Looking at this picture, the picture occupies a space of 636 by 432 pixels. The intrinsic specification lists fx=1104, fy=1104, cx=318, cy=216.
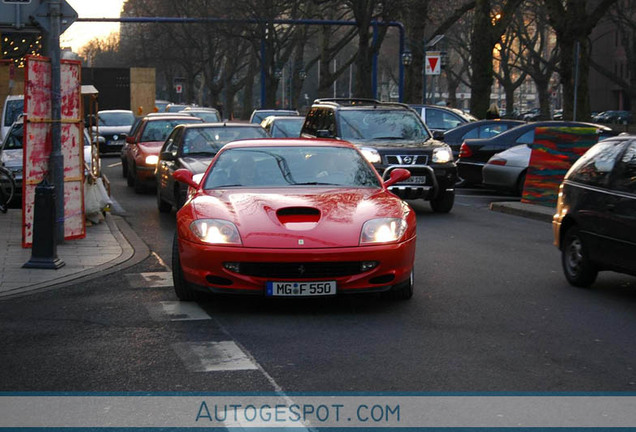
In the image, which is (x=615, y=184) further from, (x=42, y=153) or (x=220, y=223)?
(x=42, y=153)

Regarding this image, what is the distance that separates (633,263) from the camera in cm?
930

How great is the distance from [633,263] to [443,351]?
110 inches

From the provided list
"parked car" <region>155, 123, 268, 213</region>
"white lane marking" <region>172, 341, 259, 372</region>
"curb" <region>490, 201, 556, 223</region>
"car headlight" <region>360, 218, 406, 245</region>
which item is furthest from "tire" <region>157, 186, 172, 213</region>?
"white lane marking" <region>172, 341, 259, 372</region>

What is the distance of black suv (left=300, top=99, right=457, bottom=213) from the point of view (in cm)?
1770

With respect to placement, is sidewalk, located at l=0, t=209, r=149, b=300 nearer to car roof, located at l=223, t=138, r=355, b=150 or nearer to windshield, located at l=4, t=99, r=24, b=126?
car roof, located at l=223, t=138, r=355, b=150

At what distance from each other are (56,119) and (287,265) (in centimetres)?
564

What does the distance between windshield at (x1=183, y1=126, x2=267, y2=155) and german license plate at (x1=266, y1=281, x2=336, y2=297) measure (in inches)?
363

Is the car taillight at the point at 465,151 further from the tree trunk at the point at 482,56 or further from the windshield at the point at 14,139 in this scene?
the tree trunk at the point at 482,56

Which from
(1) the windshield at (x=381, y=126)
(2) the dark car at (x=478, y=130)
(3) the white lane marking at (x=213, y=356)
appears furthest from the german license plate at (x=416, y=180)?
(3) the white lane marking at (x=213, y=356)

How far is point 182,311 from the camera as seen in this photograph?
28.8 ft

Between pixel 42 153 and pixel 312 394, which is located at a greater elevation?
pixel 42 153

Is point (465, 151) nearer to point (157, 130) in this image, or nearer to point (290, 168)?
point (157, 130)

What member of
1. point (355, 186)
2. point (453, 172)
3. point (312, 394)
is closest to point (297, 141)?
point (355, 186)

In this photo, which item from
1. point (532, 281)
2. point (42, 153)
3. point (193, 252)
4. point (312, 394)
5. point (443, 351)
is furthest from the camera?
point (42, 153)
